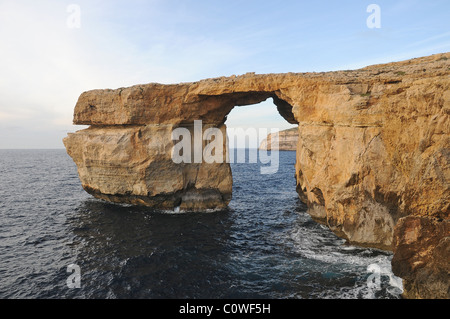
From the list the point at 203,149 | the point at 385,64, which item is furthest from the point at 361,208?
the point at 203,149

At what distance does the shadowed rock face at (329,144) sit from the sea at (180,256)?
189 centimetres

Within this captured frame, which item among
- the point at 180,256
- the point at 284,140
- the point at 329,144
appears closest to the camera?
the point at 180,256

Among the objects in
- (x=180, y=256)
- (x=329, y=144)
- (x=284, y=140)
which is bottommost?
(x=180, y=256)

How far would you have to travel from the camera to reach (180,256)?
1515 centimetres

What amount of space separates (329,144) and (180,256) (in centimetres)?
1203

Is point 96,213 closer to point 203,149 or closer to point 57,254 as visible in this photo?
point 57,254

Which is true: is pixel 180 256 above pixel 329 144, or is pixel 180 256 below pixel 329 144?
below

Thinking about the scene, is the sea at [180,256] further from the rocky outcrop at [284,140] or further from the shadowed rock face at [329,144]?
the rocky outcrop at [284,140]

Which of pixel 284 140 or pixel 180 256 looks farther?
pixel 284 140

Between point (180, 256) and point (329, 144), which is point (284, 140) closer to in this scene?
point (329, 144)

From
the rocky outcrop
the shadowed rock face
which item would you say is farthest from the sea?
the rocky outcrop

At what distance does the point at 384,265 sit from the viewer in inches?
531

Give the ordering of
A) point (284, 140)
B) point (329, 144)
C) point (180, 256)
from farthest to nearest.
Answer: point (284, 140) < point (329, 144) < point (180, 256)

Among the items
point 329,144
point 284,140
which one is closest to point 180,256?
point 329,144
